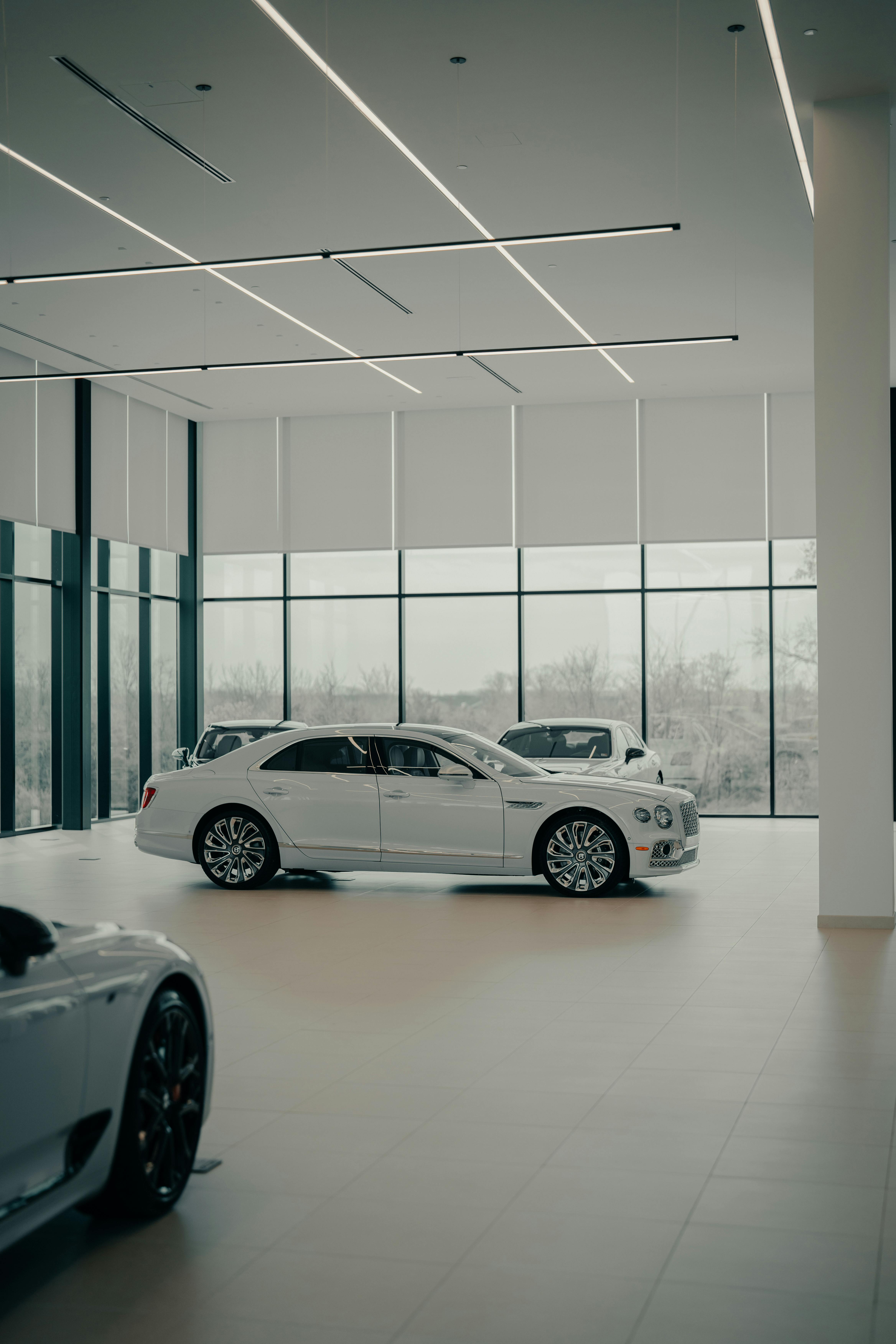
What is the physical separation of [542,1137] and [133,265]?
9555 millimetres

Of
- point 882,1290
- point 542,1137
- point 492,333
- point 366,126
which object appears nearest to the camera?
point 882,1290

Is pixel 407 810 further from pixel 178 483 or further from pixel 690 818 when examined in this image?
pixel 178 483

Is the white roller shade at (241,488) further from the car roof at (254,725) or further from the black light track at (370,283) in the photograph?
the black light track at (370,283)

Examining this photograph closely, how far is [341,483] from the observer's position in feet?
63.9

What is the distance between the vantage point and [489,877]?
38.8 ft

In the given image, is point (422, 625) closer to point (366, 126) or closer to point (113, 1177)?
point (366, 126)

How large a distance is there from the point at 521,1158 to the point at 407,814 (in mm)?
6239

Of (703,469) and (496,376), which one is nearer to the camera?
(496,376)

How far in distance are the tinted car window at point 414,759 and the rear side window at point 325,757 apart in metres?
0.15

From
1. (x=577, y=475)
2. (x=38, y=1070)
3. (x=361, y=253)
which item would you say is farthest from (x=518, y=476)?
(x=38, y=1070)

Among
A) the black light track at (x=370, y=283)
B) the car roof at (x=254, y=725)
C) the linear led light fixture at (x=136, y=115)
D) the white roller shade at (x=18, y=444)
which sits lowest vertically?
the car roof at (x=254, y=725)

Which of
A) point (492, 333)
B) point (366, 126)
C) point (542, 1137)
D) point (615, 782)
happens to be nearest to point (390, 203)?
point (366, 126)

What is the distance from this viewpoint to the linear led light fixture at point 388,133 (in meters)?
7.71

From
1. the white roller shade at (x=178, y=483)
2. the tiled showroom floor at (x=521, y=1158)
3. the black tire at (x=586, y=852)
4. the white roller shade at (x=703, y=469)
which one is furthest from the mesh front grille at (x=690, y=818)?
the white roller shade at (x=178, y=483)
